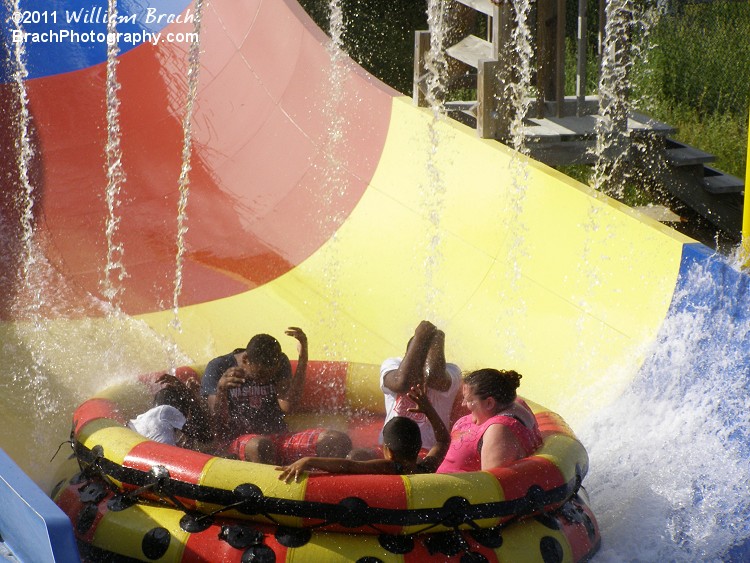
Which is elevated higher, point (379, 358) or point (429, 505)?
point (429, 505)

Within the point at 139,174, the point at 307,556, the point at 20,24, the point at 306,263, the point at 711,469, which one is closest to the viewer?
the point at 307,556

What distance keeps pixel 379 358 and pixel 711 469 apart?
2.00 m

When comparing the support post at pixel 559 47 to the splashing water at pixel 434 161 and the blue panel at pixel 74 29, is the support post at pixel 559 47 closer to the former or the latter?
the splashing water at pixel 434 161

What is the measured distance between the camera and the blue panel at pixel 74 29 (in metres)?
6.61

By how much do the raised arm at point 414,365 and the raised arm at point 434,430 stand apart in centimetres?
26

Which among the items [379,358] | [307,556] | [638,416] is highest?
[307,556]

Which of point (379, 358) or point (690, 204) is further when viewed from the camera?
point (690, 204)

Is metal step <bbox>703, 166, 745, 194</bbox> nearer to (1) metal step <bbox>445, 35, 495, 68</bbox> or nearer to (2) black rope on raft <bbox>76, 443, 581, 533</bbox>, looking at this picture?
(1) metal step <bbox>445, 35, 495, 68</bbox>

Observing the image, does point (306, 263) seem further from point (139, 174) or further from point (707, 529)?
point (707, 529)

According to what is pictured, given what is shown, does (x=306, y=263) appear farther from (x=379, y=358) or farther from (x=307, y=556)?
(x=307, y=556)

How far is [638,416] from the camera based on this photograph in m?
4.06

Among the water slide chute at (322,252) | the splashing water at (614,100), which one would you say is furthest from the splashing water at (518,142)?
the splashing water at (614,100)

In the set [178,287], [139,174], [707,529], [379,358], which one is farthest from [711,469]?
[139,174]

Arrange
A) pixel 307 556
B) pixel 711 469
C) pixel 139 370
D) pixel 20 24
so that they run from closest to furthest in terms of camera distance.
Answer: pixel 307 556 → pixel 711 469 → pixel 139 370 → pixel 20 24
